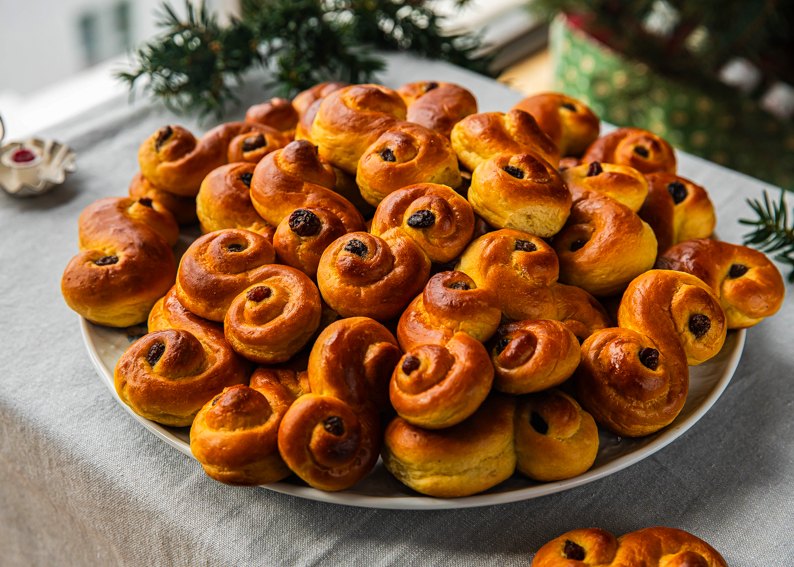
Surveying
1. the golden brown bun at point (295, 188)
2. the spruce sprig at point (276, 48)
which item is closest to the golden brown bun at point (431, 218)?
the golden brown bun at point (295, 188)

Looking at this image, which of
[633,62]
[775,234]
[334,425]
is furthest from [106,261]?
[633,62]

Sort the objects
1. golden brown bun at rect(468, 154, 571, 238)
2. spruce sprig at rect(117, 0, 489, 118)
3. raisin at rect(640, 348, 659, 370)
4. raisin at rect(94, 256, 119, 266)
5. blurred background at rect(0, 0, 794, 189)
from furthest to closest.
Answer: blurred background at rect(0, 0, 794, 189) → spruce sprig at rect(117, 0, 489, 118) → raisin at rect(94, 256, 119, 266) → golden brown bun at rect(468, 154, 571, 238) → raisin at rect(640, 348, 659, 370)

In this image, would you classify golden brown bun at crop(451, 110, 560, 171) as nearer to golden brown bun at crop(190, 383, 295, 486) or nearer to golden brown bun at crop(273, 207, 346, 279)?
golden brown bun at crop(273, 207, 346, 279)

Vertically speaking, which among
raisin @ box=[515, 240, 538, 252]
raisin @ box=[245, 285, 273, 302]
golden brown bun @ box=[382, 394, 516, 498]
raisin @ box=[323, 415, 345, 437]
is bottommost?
golden brown bun @ box=[382, 394, 516, 498]

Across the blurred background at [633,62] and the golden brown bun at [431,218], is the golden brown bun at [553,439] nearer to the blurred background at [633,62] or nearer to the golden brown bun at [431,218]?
the golden brown bun at [431,218]

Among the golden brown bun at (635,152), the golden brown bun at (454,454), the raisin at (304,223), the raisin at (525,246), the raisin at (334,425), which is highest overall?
the raisin at (525,246)

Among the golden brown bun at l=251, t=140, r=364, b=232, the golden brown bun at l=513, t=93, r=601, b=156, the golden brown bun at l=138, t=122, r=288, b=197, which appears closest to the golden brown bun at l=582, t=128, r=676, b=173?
the golden brown bun at l=513, t=93, r=601, b=156
